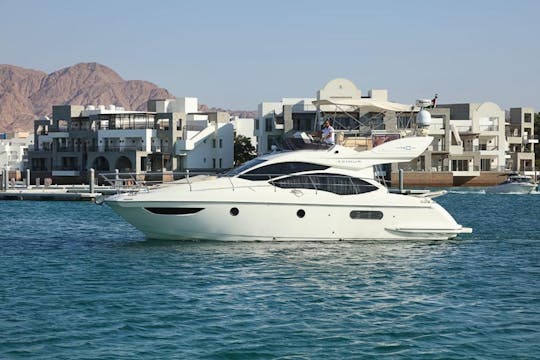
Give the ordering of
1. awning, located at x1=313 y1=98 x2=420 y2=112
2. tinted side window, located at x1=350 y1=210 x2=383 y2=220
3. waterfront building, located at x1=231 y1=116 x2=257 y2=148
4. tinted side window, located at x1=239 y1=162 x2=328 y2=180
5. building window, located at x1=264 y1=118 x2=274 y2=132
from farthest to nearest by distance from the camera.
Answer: waterfront building, located at x1=231 y1=116 x2=257 y2=148 < building window, located at x1=264 y1=118 x2=274 y2=132 < awning, located at x1=313 y1=98 x2=420 y2=112 < tinted side window, located at x1=350 y1=210 x2=383 y2=220 < tinted side window, located at x1=239 y1=162 x2=328 y2=180

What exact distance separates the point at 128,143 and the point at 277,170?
76.8 meters

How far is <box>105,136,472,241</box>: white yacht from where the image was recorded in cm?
2878

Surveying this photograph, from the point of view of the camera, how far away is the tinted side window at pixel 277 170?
29.5m

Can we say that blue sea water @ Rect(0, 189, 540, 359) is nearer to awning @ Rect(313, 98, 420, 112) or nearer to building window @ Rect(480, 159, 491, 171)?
awning @ Rect(313, 98, 420, 112)

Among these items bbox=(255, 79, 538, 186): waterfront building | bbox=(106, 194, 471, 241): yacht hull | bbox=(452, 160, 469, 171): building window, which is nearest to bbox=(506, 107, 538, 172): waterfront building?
bbox=(255, 79, 538, 186): waterfront building

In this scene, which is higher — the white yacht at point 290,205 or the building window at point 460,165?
the building window at point 460,165

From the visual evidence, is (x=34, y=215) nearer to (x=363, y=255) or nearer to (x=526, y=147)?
(x=363, y=255)

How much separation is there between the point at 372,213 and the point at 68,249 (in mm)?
9917

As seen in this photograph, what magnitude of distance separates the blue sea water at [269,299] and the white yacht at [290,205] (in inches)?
19.2

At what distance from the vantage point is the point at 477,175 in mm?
109938

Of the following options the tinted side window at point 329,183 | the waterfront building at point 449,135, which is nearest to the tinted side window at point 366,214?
the tinted side window at point 329,183

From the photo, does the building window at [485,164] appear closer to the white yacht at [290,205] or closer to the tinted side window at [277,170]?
the white yacht at [290,205]

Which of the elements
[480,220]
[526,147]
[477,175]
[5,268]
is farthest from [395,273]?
[526,147]

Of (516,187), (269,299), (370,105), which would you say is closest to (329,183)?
(370,105)
